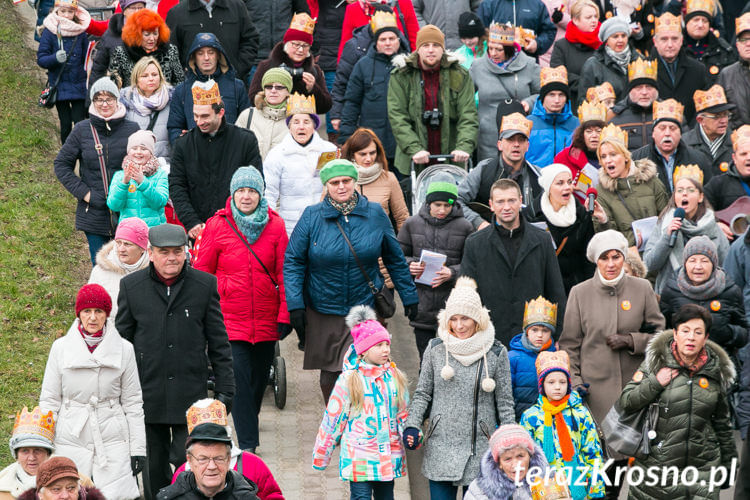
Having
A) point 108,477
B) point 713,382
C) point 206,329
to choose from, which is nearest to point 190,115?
point 206,329

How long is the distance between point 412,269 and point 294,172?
5.31 feet

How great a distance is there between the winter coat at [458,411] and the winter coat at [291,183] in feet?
10.6

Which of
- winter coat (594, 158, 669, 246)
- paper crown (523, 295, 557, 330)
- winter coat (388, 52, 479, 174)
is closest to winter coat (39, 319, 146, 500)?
paper crown (523, 295, 557, 330)

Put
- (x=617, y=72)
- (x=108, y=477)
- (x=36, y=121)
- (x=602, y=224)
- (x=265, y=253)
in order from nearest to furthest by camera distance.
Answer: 1. (x=108, y=477)
2. (x=265, y=253)
3. (x=602, y=224)
4. (x=617, y=72)
5. (x=36, y=121)

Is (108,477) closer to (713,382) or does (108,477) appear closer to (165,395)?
(165,395)

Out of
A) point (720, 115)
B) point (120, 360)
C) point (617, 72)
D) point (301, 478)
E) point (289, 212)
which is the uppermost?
point (617, 72)

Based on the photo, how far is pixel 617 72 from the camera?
1461 cm

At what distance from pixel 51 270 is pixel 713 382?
26.0 feet

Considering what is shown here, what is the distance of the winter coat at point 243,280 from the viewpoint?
1051cm

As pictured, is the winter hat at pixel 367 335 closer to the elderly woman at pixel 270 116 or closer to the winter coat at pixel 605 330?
the winter coat at pixel 605 330

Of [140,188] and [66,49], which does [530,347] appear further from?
[66,49]

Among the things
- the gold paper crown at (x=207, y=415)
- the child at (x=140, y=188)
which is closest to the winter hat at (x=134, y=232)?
the child at (x=140, y=188)

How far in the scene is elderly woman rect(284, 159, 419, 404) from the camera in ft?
34.4

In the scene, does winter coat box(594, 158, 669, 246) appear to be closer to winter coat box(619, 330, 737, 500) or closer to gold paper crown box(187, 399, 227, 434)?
winter coat box(619, 330, 737, 500)
